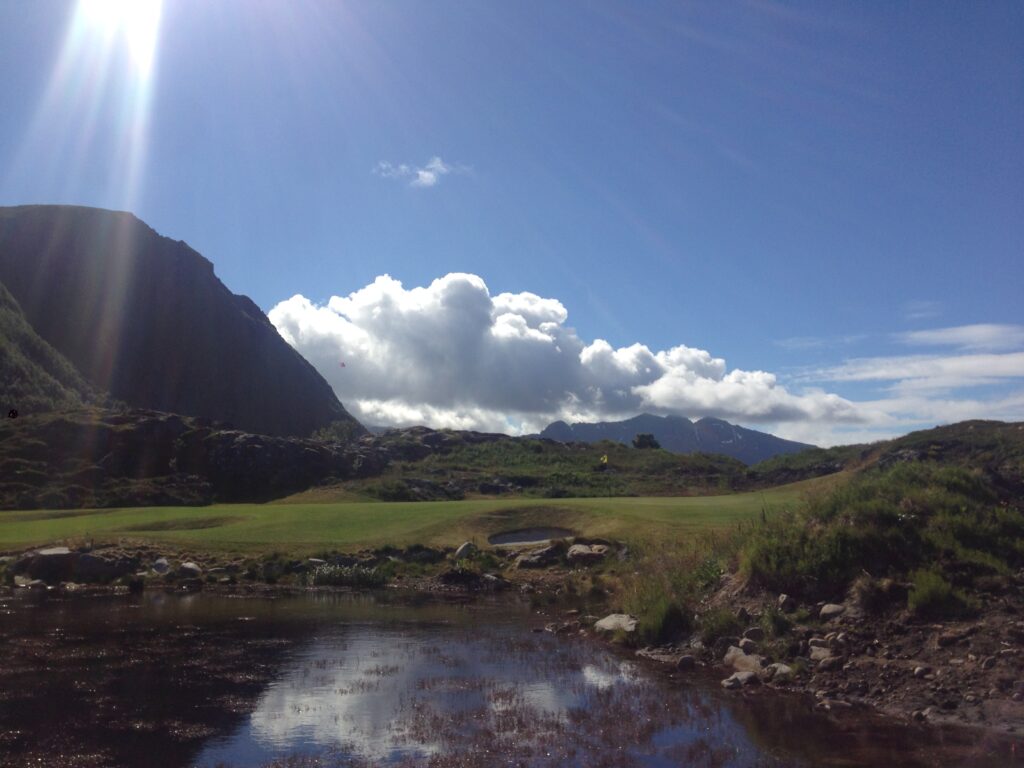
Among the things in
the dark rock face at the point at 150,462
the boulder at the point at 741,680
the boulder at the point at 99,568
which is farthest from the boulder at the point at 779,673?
the dark rock face at the point at 150,462

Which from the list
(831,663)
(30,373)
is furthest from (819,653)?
(30,373)

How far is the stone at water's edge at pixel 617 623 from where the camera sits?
A: 20.6m

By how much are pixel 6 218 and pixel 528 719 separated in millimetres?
222948

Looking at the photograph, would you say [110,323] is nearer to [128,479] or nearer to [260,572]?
[128,479]

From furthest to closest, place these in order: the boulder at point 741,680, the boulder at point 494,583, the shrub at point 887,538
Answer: the boulder at point 494,583 < the shrub at point 887,538 < the boulder at point 741,680

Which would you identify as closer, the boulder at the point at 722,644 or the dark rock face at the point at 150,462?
the boulder at the point at 722,644

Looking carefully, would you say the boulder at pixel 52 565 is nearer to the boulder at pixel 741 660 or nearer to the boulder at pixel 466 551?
the boulder at pixel 466 551

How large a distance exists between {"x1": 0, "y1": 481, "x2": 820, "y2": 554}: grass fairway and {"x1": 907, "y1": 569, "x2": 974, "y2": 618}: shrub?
630 inches

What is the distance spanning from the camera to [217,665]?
56.6 ft

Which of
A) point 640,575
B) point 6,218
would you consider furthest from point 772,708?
point 6,218

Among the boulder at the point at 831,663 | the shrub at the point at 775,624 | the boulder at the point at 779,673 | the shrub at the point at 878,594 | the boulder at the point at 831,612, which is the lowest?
the boulder at the point at 779,673

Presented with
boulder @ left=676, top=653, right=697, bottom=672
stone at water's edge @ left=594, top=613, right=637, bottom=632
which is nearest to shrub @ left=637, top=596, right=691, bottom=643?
stone at water's edge @ left=594, top=613, right=637, bottom=632

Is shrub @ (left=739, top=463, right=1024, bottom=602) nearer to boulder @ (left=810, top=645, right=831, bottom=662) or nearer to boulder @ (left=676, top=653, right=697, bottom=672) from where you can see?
boulder @ (left=810, top=645, right=831, bottom=662)

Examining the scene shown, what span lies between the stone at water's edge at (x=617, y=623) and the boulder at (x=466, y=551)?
13871 millimetres
